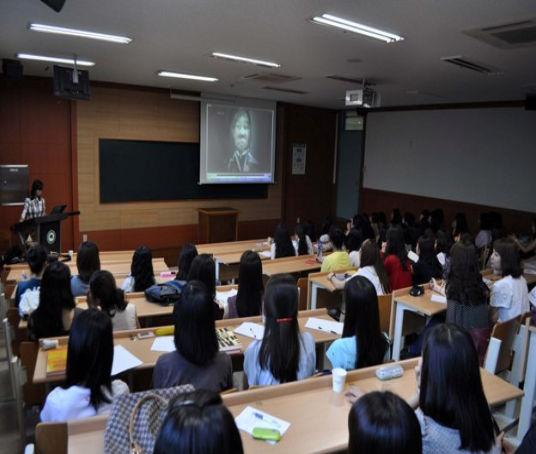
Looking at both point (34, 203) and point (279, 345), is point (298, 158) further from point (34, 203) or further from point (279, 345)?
point (279, 345)

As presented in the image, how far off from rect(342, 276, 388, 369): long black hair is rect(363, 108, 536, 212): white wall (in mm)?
6967

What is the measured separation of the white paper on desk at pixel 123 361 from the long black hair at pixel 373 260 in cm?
236

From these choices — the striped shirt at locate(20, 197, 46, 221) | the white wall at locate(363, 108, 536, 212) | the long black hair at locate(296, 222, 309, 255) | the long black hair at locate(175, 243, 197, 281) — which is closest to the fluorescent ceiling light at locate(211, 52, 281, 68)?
the long black hair at locate(296, 222, 309, 255)

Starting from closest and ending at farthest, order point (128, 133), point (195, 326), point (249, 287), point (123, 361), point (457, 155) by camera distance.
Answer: point (195, 326), point (123, 361), point (249, 287), point (128, 133), point (457, 155)

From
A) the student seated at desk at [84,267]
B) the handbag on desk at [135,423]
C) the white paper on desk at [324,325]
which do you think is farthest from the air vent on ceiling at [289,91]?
the handbag on desk at [135,423]

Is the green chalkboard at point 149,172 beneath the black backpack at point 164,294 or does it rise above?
above

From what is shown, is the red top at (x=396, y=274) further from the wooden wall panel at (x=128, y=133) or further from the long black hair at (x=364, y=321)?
the wooden wall panel at (x=128, y=133)

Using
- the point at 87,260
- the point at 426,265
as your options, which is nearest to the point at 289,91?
the point at 426,265

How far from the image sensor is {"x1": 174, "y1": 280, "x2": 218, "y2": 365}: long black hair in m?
2.36

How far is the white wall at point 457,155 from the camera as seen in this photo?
8344mm

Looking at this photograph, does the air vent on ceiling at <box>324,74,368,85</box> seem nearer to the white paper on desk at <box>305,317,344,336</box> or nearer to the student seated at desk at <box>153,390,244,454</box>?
the white paper on desk at <box>305,317,344,336</box>

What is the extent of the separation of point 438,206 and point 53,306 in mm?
8395

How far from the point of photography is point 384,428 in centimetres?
126

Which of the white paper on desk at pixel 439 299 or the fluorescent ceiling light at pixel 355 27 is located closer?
the fluorescent ceiling light at pixel 355 27
